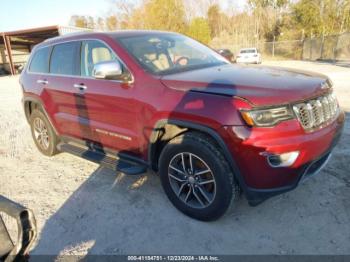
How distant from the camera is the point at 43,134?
5.20 meters

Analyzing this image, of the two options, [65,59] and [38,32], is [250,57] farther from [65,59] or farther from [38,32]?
[65,59]

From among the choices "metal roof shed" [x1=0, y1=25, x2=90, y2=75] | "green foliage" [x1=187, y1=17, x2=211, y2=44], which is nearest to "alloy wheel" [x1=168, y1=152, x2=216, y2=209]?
"metal roof shed" [x1=0, y1=25, x2=90, y2=75]

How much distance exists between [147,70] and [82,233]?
5.96 feet

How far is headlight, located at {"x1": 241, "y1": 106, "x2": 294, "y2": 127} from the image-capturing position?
248 centimetres

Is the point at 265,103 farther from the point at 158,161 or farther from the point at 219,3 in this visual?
the point at 219,3

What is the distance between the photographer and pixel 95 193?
3799mm

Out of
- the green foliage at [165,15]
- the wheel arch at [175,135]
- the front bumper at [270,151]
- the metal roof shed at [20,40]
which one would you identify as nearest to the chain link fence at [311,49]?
the green foliage at [165,15]

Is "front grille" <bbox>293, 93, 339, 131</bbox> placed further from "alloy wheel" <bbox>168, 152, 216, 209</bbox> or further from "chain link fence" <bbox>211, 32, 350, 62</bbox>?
"chain link fence" <bbox>211, 32, 350, 62</bbox>

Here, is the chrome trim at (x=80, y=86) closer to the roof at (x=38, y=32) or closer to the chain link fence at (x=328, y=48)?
the roof at (x=38, y=32)

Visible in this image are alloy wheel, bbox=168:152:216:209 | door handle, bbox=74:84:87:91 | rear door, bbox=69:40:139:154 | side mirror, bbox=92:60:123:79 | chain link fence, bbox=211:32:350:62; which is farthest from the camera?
chain link fence, bbox=211:32:350:62

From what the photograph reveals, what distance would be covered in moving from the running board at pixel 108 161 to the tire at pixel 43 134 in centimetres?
47

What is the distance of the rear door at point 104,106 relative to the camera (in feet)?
11.0

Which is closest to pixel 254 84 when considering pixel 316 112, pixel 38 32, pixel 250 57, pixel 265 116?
pixel 265 116

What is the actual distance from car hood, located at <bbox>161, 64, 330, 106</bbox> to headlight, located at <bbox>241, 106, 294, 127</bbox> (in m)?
0.07
